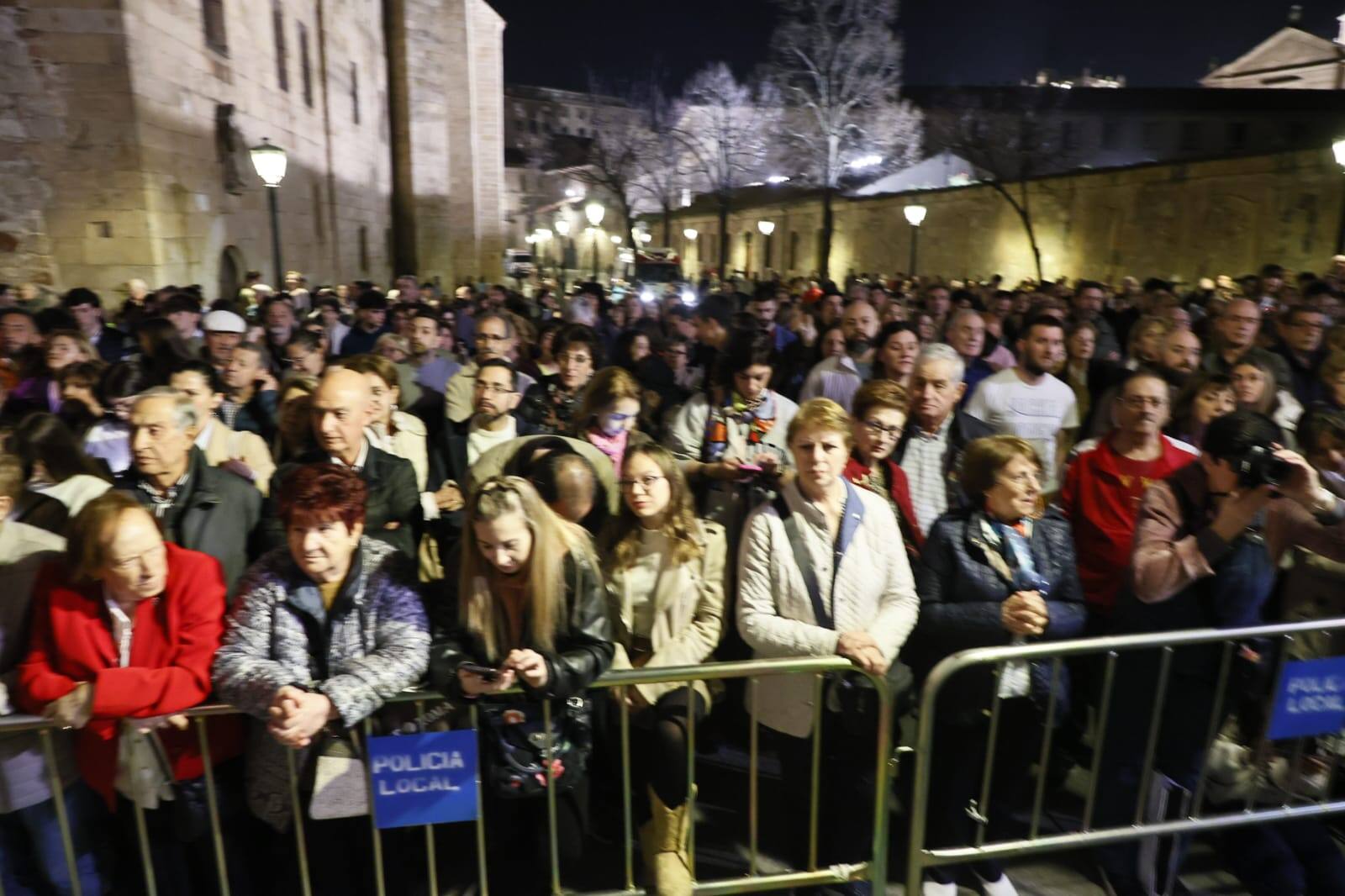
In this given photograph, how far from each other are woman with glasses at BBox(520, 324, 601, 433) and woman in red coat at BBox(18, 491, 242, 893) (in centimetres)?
249

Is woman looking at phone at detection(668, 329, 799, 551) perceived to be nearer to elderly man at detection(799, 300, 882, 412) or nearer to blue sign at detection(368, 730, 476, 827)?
elderly man at detection(799, 300, 882, 412)

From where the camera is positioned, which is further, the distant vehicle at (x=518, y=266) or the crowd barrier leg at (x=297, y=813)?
the distant vehicle at (x=518, y=266)

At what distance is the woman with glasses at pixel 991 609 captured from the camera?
3.16 metres

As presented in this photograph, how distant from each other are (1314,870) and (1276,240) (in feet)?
69.6

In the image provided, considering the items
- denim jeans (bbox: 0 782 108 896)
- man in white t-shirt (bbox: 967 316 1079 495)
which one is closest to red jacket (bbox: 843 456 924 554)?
man in white t-shirt (bbox: 967 316 1079 495)

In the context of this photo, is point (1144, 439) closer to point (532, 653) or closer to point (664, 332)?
point (532, 653)

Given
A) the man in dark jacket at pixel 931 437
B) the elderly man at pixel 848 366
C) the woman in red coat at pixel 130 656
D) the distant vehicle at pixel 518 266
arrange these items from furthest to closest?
the distant vehicle at pixel 518 266 → the elderly man at pixel 848 366 → the man in dark jacket at pixel 931 437 → the woman in red coat at pixel 130 656

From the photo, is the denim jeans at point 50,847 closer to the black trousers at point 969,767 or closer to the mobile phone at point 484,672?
the mobile phone at point 484,672

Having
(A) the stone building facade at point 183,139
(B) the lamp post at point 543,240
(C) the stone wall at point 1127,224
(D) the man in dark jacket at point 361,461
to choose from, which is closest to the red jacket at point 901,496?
(D) the man in dark jacket at point 361,461

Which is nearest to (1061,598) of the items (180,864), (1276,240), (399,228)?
(180,864)

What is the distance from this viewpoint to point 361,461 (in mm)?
3760

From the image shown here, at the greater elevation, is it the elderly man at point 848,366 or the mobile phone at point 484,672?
the elderly man at point 848,366

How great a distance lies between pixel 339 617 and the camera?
9.01 feet

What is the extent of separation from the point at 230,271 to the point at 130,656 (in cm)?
1450
